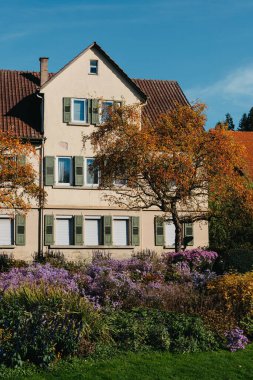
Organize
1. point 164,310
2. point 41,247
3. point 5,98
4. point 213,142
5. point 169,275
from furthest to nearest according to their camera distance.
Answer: point 5,98, point 41,247, point 213,142, point 169,275, point 164,310

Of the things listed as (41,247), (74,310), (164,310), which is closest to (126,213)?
(41,247)

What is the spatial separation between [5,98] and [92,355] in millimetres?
23934

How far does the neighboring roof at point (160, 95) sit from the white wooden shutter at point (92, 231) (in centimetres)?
669

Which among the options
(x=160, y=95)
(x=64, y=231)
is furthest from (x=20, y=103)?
(x=160, y=95)

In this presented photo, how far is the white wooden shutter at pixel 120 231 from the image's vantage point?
112 feet

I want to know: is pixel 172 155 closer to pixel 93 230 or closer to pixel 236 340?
pixel 93 230

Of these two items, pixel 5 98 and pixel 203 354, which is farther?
pixel 5 98

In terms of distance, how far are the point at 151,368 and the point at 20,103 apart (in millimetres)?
24310

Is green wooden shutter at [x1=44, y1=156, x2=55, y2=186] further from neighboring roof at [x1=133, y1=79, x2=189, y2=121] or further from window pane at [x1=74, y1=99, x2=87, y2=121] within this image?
neighboring roof at [x1=133, y1=79, x2=189, y2=121]

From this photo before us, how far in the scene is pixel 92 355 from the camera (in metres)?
13.3

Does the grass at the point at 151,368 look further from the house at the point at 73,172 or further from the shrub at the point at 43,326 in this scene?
the house at the point at 73,172

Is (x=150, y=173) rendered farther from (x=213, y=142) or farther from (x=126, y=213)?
(x=126, y=213)

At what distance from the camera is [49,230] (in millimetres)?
32688

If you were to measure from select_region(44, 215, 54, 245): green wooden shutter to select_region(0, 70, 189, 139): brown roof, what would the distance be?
165 inches
